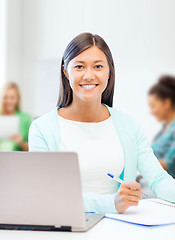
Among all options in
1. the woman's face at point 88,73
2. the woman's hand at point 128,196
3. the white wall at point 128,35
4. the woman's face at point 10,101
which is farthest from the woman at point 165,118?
the woman's hand at point 128,196

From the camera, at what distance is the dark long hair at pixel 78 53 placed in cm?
185

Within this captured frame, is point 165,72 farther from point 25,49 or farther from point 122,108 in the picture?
point 25,49

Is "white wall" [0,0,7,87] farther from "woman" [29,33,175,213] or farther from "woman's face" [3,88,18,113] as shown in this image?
"woman" [29,33,175,213]

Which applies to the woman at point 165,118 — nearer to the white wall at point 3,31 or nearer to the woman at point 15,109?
the woman at point 15,109

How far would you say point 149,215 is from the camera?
4.71 ft

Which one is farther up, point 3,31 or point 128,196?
point 3,31

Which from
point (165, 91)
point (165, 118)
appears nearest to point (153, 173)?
point (165, 118)

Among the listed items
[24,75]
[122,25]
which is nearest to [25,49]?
[24,75]

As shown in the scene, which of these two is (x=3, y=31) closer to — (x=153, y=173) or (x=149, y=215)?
(x=153, y=173)

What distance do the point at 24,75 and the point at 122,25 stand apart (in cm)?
168

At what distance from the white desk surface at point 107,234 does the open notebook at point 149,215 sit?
4 cm

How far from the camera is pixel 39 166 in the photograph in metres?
Answer: 1.23

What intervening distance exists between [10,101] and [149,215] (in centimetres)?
372

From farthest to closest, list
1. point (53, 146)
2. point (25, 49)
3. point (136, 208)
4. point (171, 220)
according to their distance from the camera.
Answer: point (25, 49)
point (53, 146)
point (136, 208)
point (171, 220)
